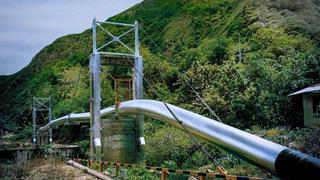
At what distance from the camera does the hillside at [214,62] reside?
901 inches

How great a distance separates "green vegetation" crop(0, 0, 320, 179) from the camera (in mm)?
21734

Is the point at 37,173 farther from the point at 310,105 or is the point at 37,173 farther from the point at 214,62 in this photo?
the point at 214,62

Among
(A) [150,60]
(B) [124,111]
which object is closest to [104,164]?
(B) [124,111]

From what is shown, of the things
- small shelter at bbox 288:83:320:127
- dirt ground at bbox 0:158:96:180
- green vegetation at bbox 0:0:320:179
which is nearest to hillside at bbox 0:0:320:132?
green vegetation at bbox 0:0:320:179

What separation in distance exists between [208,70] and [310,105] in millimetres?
10543

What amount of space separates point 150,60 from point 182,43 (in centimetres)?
1841

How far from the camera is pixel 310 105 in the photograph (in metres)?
20.3

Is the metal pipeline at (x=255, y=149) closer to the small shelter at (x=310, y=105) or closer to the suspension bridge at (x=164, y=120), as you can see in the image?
the suspension bridge at (x=164, y=120)

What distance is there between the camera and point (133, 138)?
19.0 m

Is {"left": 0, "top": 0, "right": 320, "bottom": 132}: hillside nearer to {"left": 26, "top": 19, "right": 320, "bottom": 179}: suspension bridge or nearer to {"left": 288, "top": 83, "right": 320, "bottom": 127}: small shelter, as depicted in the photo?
{"left": 288, "top": 83, "right": 320, "bottom": 127}: small shelter

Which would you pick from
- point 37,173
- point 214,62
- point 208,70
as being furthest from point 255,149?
point 214,62

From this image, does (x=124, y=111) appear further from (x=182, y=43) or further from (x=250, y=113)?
(x=182, y=43)

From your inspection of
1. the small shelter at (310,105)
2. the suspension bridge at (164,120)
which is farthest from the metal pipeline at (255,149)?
the small shelter at (310,105)

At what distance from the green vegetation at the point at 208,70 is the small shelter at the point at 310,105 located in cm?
119
